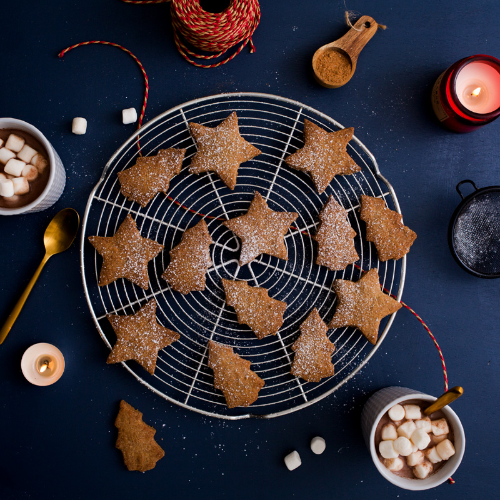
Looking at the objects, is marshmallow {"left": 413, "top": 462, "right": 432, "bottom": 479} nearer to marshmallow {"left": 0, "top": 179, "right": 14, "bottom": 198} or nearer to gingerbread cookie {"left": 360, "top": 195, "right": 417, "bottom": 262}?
gingerbread cookie {"left": 360, "top": 195, "right": 417, "bottom": 262}

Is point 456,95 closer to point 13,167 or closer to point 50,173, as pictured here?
point 50,173

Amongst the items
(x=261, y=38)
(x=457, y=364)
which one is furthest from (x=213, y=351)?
(x=261, y=38)

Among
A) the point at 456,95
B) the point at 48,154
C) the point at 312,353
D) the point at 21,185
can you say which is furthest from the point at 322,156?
the point at 21,185

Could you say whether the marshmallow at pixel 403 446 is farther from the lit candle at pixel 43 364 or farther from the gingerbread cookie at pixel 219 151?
the lit candle at pixel 43 364

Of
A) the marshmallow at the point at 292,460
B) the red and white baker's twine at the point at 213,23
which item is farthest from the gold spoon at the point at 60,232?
the marshmallow at the point at 292,460

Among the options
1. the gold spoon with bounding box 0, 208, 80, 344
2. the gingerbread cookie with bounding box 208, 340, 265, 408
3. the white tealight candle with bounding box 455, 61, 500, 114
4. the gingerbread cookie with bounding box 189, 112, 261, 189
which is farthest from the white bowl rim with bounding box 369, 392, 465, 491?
the gold spoon with bounding box 0, 208, 80, 344

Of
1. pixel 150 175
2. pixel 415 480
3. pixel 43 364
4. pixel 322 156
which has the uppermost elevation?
pixel 322 156

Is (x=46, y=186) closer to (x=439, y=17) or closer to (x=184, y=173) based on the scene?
(x=184, y=173)
